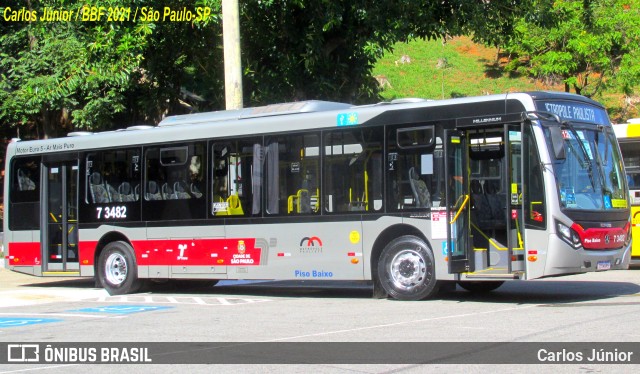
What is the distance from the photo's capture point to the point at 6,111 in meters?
25.9

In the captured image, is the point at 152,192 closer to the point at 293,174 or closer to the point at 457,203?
the point at 293,174

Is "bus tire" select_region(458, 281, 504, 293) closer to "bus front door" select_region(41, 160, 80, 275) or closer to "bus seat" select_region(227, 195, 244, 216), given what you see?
"bus seat" select_region(227, 195, 244, 216)

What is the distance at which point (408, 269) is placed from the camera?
45.8ft

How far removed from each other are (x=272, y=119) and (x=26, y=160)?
6881 mm

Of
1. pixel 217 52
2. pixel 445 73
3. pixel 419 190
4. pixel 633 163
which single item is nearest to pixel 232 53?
pixel 217 52

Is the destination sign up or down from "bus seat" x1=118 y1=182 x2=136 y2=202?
up

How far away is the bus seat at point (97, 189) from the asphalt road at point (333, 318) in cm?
190

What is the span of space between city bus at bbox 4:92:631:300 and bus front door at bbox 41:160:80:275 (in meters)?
0.07

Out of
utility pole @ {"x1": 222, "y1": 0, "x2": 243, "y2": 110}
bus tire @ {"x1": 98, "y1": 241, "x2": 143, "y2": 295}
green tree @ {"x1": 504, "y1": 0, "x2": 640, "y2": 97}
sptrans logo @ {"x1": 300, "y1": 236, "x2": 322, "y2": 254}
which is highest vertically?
green tree @ {"x1": 504, "y1": 0, "x2": 640, "y2": 97}

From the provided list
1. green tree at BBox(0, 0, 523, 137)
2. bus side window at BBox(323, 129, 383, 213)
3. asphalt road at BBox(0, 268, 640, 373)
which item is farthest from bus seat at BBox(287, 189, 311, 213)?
green tree at BBox(0, 0, 523, 137)

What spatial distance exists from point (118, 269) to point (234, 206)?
3313 millimetres

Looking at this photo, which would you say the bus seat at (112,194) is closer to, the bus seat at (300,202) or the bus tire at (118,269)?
the bus tire at (118,269)

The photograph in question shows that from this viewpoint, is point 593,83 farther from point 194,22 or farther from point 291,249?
point 291,249

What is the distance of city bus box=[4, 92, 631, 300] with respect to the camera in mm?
12875
